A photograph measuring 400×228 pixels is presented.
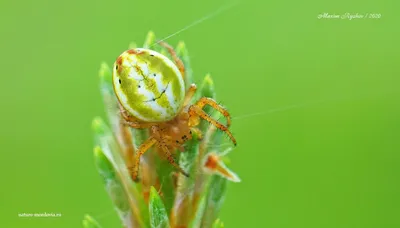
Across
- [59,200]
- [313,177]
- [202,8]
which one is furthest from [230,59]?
[59,200]

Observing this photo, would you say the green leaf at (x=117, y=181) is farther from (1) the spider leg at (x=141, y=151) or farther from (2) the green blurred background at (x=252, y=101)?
(2) the green blurred background at (x=252, y=101)

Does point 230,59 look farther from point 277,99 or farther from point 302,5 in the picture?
point 302,5

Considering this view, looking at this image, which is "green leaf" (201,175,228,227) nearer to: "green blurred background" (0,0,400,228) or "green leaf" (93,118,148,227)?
"green leaf" (93,118,148,227)

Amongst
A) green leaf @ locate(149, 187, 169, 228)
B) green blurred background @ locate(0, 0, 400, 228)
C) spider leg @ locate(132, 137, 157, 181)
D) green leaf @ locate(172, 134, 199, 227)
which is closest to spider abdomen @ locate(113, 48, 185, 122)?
spider leg @ locate(132, 137, 157, 181)

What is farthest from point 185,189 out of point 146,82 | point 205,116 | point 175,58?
point 175,58

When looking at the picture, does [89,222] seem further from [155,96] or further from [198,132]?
[155,96]

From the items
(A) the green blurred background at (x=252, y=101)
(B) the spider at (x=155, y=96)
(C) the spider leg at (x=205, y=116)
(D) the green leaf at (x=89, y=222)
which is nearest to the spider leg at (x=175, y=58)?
(B) the spider at (x=155, y=96)

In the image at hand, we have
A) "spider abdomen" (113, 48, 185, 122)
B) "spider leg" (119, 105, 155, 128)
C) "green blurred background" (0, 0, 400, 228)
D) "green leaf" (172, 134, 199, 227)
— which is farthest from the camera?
"green blurred background" (0, 0, 400, 228)
